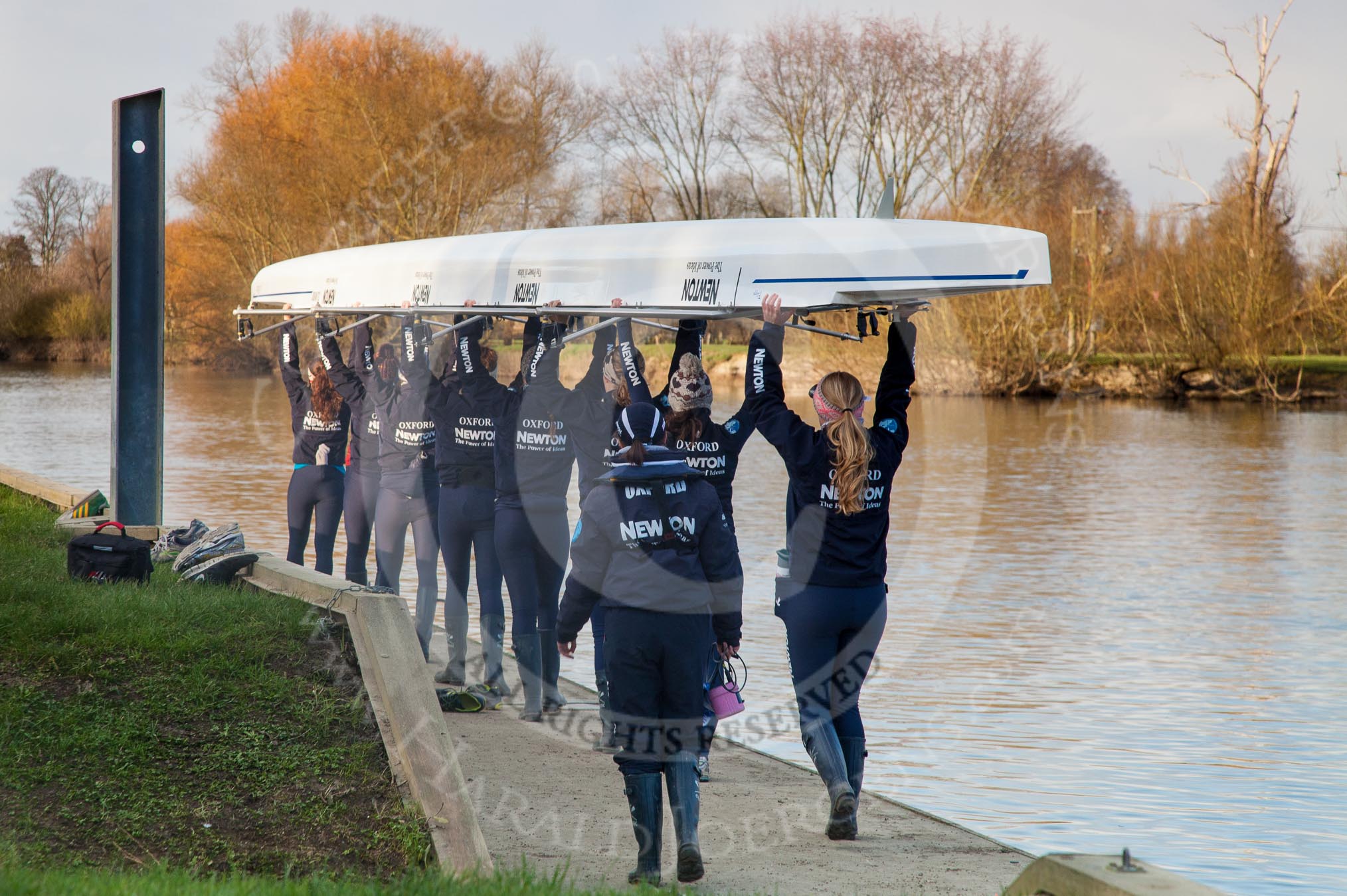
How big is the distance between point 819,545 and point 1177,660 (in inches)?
190

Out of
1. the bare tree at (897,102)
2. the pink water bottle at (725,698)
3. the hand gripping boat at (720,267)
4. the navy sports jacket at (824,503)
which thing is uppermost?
the bare tree at (897,102)

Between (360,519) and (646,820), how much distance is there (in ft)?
13.9

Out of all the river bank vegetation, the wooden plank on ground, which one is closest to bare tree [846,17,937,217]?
the river bank vegetation

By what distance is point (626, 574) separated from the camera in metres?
4.36

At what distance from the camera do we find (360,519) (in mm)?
7957

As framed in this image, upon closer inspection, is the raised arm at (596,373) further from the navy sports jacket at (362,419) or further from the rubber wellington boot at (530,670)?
the navy sports jacket at (362,419)

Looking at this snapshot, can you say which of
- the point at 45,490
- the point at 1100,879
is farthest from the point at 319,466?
the point at 1100,879

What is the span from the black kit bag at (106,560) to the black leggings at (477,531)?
1.67 metres

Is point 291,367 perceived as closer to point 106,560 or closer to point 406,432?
point 406,432

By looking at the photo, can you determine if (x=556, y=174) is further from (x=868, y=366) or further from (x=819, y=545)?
(x=819, y=545)

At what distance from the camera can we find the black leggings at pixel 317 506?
8555 millimetres

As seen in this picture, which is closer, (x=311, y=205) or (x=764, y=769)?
(x=764, y=769)

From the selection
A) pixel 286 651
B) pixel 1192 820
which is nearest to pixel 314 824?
pixel 286 651

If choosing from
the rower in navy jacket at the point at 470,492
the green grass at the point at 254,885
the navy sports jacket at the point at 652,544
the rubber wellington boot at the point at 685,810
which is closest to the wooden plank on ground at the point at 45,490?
the rower in navy jacket at the point at 470,492
